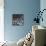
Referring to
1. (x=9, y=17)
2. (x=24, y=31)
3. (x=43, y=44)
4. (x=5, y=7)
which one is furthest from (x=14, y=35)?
(x=43, y=44)

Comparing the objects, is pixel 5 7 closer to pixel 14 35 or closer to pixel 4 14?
pixel 4 14

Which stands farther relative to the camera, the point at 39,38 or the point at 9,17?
the point at 9,17

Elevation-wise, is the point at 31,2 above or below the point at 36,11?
above

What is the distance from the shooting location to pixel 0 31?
5355 mm

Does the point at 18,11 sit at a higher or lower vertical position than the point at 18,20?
higher

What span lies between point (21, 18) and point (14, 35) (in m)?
0.76

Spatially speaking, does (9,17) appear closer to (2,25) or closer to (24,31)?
(2,25)

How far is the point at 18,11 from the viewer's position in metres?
5.36

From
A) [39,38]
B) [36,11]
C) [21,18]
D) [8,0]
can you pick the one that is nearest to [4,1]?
[8,0]

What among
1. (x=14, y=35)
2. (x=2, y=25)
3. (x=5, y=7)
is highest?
(x=5, y=7)

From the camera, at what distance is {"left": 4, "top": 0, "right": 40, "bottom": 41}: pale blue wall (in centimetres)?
531

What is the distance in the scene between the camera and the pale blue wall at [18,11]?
17.4 ft

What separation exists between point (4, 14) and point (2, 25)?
455 mm

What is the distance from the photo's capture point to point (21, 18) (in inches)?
212
